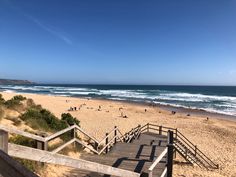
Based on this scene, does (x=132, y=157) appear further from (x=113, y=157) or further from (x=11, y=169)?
(x=11, y=169)

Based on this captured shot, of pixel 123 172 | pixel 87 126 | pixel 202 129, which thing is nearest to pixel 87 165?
pixel 123 172

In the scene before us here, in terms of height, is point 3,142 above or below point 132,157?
above

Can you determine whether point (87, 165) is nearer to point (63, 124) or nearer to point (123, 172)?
point (123, 172)

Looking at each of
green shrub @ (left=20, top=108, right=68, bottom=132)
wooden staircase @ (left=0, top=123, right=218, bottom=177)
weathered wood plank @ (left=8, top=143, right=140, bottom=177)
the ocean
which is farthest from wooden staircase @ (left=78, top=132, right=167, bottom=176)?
the ocean

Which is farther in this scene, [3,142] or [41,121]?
[41,121]

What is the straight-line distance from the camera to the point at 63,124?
45.2ft

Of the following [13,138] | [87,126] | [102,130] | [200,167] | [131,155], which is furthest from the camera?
[87,126]

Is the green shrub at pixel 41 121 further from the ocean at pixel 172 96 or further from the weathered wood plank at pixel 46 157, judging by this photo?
the ocean at pixel 172 96

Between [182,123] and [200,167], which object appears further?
[182,123]

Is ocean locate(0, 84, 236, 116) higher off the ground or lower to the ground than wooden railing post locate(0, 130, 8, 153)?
lower

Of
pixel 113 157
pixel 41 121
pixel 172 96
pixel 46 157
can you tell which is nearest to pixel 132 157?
pixel 113 157

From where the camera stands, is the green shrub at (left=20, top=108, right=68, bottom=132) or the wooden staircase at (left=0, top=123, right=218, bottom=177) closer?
the wooden staircase at (left=0, top=123, right=218, bottom=177)

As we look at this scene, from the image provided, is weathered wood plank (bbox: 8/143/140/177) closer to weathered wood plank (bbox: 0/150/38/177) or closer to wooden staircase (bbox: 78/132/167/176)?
weathered wood plank (bbox: 0/150/38/177)

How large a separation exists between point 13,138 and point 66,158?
18.1 ft
